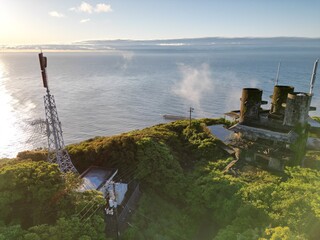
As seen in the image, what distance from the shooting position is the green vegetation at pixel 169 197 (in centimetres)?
1675

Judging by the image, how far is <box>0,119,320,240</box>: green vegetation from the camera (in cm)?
1675

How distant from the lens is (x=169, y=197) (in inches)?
1017

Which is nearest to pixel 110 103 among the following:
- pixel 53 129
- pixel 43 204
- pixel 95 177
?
pixel 95 177

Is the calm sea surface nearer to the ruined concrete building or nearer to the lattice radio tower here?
the lattice radio tower

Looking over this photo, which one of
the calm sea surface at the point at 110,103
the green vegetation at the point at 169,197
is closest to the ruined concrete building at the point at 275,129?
the green vegetation at the point at 169,197

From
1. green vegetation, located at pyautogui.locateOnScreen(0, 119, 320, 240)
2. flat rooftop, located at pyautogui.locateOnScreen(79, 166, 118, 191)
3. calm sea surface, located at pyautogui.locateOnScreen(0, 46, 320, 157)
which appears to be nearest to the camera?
green vegetation, located at pyautogui.locateOnScreen(0, 119, 320, 240)

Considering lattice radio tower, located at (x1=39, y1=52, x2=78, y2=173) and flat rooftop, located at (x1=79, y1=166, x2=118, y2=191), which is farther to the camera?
flat rooftop, located at (x1=79, y1=166, x2=118, y2=191)

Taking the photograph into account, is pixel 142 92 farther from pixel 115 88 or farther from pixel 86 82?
pixel 86 82

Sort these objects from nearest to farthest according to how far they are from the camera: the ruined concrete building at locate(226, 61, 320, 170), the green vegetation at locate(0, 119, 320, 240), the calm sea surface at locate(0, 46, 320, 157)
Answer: the green vegetation at locate(0, 119, 320, 240), the ruined concrete building at locate(226, 61, 320, 170), the calm sea surface at locate(0, 46, 320, 157)

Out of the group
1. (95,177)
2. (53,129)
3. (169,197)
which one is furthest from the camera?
(169,197)

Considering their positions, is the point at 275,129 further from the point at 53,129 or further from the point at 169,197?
the point at 53,129

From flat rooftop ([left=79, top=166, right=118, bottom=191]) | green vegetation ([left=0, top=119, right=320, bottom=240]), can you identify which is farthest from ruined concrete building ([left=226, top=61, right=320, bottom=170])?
flat rooftop ([left=79, top=166, right=118, bottom=191])

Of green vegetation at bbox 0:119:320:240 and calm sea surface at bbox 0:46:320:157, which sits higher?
green vegetation at bbox 0:119:320:240

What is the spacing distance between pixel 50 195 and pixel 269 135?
76.2 feet
